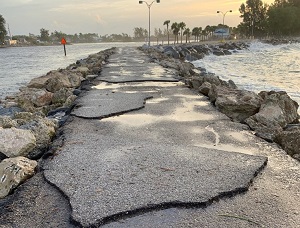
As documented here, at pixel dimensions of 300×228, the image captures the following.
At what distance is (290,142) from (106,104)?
3702 millimetres

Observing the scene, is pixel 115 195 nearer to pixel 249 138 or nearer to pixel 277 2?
pixel 249 138

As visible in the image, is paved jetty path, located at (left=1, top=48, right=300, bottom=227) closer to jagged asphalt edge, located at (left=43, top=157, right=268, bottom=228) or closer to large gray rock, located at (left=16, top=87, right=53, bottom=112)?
jagged asphalt edge, located at (left=43, top=157, right=268, bottom=228)

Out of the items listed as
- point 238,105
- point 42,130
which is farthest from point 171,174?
point 238,105

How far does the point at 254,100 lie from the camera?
242 inches

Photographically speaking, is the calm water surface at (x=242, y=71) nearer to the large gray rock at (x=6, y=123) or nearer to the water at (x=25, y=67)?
the water at (x=25, y=67)

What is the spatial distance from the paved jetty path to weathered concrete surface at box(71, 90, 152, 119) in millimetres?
171

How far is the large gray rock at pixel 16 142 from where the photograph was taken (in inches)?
148

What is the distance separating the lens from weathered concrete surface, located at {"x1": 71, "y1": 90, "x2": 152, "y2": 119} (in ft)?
19.4

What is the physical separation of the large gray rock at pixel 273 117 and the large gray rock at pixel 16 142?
313cm

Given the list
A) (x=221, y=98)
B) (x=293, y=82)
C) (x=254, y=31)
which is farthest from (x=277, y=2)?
(x=221, y=98)

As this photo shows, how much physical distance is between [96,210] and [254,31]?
345 ft

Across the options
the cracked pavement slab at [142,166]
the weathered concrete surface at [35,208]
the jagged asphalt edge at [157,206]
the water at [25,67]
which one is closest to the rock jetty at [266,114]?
the cracked pavement slab at [142,166]

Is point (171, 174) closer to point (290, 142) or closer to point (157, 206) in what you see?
point (157, 206)

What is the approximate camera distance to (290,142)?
422cm
